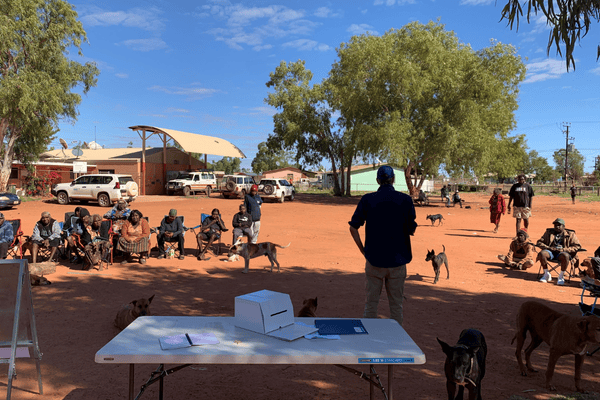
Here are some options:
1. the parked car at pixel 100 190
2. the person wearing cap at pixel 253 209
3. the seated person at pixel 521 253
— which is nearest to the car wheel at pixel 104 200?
the parked car at pixel 100 190

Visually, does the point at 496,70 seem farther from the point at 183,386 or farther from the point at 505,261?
the point at 183,386

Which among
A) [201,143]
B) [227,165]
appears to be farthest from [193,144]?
[227,165]

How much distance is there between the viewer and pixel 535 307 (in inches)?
162

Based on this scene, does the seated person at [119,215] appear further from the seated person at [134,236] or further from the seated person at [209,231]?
the seated person at [209,231]

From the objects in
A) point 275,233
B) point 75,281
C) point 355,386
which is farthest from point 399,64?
point 355,386

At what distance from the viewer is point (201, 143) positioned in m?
38.1

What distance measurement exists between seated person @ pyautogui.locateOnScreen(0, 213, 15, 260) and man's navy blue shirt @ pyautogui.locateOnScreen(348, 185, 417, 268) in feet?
24.3

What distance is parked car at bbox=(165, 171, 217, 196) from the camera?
105 ft

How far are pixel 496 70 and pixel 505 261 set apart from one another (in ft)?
78.5

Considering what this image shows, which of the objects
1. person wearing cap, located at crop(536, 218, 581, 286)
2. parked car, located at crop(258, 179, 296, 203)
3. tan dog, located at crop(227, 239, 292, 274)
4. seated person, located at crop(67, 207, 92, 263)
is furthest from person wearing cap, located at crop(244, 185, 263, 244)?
parked car, located at crop(258, 179, 296, 203)

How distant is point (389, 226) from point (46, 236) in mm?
8113

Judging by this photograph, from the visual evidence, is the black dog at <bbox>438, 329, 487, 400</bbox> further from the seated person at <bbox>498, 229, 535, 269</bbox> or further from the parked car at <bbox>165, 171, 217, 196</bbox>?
the parked car at <bbox>165, 171, 217, 196</bbox>

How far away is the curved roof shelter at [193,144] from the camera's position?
33688mm

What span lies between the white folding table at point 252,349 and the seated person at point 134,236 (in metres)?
6.37
